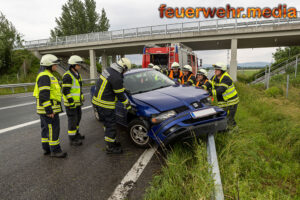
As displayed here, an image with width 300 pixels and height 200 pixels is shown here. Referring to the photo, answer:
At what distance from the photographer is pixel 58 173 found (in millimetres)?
2963

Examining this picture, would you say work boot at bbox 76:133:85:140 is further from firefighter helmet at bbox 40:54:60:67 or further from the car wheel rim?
firefighter helmet at bbox 40:54:60:67

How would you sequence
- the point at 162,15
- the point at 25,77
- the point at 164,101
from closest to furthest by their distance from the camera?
the point at 164,101, the point at 25,77, the point at 162,15

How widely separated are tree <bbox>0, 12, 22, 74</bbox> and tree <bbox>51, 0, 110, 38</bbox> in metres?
19.9

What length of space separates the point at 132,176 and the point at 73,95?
2.21m

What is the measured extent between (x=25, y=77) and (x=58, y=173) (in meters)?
22.4

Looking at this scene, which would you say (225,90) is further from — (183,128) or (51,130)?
(51,130)

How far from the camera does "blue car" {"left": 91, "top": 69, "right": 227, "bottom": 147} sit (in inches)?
121

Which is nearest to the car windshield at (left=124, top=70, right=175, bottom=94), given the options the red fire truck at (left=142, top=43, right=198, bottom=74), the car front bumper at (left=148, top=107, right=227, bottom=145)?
the car front bumper at (left=148, top=107, right=227, bottom=145)

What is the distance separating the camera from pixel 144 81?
15.1ft


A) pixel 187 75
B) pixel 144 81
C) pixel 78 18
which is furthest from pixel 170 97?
pixel 78 18

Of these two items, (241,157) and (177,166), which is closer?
(177,166)

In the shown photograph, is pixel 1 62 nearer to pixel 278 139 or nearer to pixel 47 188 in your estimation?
pixel 47 188

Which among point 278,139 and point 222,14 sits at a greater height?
point 222,14

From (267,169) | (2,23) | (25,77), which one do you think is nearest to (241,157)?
(267,169)
